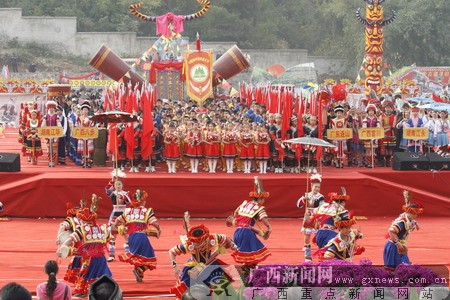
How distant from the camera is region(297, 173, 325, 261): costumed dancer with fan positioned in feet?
64.3

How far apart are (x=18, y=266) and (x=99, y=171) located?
7109 mm

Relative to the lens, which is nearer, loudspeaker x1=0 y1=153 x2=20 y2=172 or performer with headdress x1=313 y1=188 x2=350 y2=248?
performer with headdress x1=313 y1=188 x2=350 y2=248

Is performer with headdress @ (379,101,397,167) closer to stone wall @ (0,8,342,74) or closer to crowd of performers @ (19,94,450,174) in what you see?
crowd of performers @ (19,94,450,174)

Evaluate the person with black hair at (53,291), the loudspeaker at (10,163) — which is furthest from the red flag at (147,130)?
the person with black hair at (53,291)

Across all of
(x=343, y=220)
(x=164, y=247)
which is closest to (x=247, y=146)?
(x=164, y=247)

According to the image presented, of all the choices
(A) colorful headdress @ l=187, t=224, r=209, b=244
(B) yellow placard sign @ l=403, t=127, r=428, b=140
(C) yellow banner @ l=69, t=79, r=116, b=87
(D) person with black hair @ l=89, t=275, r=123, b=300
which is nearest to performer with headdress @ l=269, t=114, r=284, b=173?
(B) yellow placard sign @ l=403, t=127, r=428, b=140

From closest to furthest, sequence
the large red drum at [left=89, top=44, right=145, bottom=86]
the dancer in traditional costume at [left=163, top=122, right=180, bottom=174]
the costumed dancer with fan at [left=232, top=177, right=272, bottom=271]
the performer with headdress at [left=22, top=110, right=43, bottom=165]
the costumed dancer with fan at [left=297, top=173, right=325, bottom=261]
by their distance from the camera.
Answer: the costumed dancer with fan at [left=232, top=177, right=272, bottom=271] → the costumed dancer with fan at [left=297, top=173, right=325, bottom=261] → the dancer in traditional costume at [left=163, top=122, right=180, bottom=174] → the performer with headdress at [left=22, top=110, right=43, bottom=165] → the large red drum at [left=89, top=44, right=145, bottom=86]

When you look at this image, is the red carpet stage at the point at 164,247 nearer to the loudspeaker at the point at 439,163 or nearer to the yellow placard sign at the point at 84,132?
the loudspeaker at the point at 439,163

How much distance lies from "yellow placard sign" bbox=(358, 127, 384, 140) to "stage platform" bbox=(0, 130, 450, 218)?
1.56 metres

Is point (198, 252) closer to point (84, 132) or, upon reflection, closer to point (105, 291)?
point (105, 291)

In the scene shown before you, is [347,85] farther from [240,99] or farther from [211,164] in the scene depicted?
[211,164]

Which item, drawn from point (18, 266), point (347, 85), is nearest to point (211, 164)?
point (18, 266)

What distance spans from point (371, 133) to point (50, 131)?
6708 millimetres

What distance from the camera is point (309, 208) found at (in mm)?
20453
